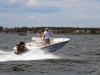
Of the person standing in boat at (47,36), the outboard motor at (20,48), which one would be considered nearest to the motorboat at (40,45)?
the outboard motor at (20,48)

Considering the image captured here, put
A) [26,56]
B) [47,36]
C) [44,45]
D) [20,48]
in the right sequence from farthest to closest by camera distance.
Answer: [47,36], [44,45], [26,56], [20,48]

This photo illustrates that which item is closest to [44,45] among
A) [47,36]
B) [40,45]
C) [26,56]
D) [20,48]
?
[40,45]

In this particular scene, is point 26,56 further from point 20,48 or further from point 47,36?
point 47,36

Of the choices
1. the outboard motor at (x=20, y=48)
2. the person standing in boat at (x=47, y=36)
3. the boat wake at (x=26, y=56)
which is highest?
the person standing in boat at (x=47, y=36)

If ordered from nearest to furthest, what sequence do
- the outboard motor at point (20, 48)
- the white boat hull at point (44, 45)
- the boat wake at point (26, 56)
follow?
the outboard motor at point (20, 48)
the boat wake at point (26, 56)
the white boat hull at point (44, 45)

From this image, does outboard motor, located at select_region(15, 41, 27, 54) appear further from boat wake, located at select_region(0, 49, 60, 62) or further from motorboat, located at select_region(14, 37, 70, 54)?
boat wake, located at select_region(0, 49, 60, 62)

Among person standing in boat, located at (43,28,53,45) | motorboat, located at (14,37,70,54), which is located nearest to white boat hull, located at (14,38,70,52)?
motorboat, located at (14,37,70,54)

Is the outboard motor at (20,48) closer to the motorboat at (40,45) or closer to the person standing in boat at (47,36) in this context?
the motorboat at (40,45)

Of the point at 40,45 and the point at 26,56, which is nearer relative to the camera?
the point at 26,56

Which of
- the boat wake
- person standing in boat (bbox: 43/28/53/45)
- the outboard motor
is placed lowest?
the boat wake

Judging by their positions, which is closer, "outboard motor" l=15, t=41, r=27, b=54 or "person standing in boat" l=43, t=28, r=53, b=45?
"outboard motor" l=15, t=41, r=27, b=54

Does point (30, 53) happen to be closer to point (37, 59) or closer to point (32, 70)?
point (37, 59)

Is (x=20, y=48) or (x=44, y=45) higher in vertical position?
(x=44, y=45)

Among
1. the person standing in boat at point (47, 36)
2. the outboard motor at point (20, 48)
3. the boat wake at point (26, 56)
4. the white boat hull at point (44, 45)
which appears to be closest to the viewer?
the outboard motor at point (20, 48)
